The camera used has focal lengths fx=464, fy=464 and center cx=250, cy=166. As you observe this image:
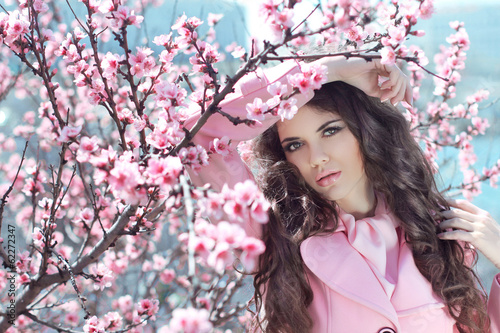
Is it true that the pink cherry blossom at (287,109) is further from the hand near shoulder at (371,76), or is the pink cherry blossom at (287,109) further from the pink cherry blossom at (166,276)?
the pink cherry blossom at (166,276)

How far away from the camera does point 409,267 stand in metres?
1.54

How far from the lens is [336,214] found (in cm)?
162

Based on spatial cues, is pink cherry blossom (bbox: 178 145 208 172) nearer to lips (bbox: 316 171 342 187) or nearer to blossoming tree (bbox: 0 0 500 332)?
blossoming tree (bbox: 0 0 500 332)

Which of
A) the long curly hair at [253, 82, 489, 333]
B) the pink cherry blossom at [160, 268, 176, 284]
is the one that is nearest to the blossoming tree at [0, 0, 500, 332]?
the long curly hair at [253, 82, 489, 333]

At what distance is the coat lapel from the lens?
144 centimetres

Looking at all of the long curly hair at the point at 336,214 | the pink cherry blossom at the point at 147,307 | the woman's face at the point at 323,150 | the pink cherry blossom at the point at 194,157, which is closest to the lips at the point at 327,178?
the woman's face at the point at 323,150

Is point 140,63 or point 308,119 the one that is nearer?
point 140,63

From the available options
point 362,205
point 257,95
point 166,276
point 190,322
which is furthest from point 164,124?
point 166,276

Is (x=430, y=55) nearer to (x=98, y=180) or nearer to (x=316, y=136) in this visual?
(x=316, y=136)

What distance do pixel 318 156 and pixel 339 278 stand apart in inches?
15.7

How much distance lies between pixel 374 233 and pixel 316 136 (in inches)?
15.6

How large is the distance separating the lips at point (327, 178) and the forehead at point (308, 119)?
0.15 m

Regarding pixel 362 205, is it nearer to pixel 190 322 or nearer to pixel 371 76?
pixel 371 76

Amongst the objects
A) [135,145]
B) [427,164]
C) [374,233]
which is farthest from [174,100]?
[427,164]
